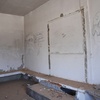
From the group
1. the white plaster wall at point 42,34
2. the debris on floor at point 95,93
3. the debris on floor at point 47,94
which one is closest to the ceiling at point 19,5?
the white plaster wall at point 42,34

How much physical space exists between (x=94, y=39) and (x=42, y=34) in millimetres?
2087

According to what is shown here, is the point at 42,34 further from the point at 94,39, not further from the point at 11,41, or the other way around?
the point at 94,39

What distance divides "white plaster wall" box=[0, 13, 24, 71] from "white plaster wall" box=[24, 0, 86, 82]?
323 mm

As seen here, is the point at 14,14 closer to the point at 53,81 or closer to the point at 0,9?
the point at 0,9

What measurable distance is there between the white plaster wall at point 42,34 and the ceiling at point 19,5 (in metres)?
0.19

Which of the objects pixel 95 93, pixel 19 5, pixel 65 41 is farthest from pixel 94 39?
pixel 19 5

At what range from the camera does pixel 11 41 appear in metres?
5.15

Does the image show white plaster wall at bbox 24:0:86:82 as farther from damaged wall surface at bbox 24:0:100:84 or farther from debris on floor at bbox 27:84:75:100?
debris on floor at bbox 27:84:75:100

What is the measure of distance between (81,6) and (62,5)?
27.8 inches

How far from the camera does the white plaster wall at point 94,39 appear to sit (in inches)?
98.7

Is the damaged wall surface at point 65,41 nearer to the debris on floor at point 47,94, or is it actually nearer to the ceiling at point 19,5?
the ceiling at point 19,5

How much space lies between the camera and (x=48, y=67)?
3.92 m

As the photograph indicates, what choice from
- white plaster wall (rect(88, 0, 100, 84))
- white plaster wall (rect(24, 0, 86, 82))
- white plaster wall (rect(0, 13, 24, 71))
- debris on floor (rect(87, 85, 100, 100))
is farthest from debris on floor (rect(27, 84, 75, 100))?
white plaster wall (rect(0, 13, 24, 71))

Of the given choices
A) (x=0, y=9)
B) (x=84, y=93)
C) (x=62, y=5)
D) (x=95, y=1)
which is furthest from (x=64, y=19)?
(x=0, y=9)
